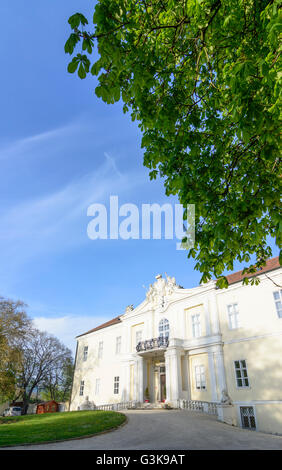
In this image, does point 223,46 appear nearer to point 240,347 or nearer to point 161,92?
point 161,92

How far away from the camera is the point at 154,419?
14.2 m

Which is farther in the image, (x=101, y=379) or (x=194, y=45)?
(x=101, y=379)

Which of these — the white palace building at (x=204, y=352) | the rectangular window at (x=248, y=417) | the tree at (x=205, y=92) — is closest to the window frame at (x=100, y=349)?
the white palace building at (x=204, y=352)

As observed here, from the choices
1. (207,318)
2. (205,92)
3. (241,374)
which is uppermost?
(205,92)

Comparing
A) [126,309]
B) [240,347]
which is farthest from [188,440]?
[126,309]

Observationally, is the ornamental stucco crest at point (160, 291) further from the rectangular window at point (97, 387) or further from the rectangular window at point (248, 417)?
the rectangular window at point (97, 387)

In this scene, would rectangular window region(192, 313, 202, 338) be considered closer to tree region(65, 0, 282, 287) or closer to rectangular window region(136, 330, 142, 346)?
rectangular window region(136, 330, 142, 346)

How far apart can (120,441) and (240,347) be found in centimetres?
1076

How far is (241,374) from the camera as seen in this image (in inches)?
680

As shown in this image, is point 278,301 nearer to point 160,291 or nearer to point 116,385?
point 160,291

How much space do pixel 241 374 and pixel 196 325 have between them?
4811 mm

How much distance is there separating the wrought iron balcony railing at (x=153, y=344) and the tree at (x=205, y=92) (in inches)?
639

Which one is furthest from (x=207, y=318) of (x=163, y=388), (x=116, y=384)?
(x=116, y=384)

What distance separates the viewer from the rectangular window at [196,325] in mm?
21078
